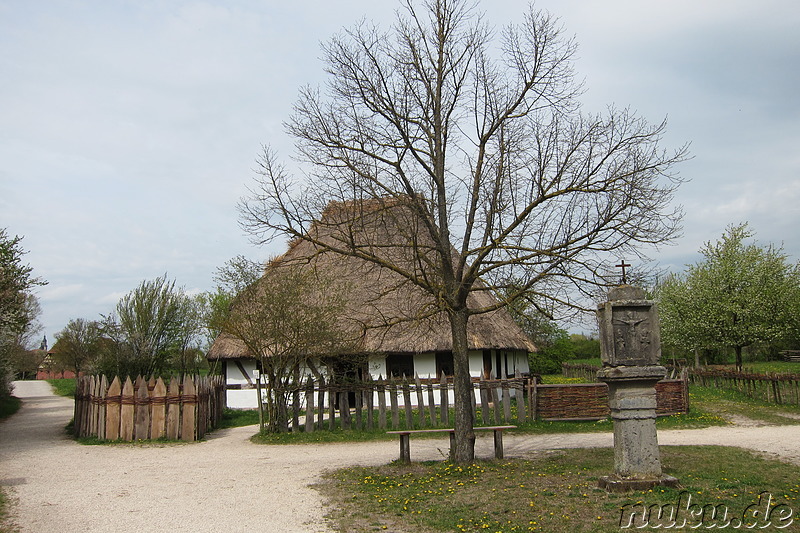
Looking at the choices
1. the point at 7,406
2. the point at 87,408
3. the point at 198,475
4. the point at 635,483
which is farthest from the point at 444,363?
the point at 7,406

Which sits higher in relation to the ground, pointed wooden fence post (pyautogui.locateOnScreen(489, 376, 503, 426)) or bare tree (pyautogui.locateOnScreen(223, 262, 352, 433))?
bare tree (pyautogui.locateOnScreen(223, 262, 352, 433))

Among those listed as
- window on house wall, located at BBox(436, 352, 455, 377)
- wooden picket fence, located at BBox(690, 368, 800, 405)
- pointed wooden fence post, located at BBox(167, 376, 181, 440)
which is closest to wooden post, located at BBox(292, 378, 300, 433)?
pointed wooden fence post, located at BBox(167, 376, 181, 440)

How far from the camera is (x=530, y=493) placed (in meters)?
7.59

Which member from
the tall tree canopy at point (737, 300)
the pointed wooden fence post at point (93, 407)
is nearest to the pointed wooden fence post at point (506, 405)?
the pointed wooden fence post at point (93, 407)

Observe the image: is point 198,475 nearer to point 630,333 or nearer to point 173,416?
point 173,416

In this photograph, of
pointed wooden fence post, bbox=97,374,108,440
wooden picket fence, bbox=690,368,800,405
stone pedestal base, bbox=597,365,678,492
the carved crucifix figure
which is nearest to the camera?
stone pedestal base, bbox=597,365,678,492

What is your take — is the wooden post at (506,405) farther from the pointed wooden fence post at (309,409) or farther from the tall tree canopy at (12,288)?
the tall tree canopy at (12,288)

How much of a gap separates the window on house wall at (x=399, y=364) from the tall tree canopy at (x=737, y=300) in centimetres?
1382

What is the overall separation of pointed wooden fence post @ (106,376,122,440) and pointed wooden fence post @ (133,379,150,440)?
416 mm

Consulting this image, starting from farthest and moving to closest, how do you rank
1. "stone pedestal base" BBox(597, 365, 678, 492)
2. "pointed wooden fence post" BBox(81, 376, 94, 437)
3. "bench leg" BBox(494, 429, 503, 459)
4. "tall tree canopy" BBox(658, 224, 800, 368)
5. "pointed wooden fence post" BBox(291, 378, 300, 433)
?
"tall tree canopy" BBox(658, 224, 800, 368), "pointed wooden fence post" BBox(81, 376, 94, 437), "pointed wooden fence post" BBox(291, 378, 300, 433), "bench leg" BBox(494, 429, 503, 459), "stone pedestal base" BBox(597, 365, 678, 492)

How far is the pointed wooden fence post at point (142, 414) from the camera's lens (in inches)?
556

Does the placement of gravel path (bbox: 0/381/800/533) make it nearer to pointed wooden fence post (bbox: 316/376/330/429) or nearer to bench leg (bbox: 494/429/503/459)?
bench leg (bbox: 494/429/503/459)

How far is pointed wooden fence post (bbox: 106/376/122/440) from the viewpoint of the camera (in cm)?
1422

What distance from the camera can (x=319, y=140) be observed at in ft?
31.5
